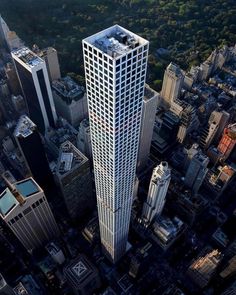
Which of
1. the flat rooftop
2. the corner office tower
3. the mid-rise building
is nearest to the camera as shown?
the flat rooftop

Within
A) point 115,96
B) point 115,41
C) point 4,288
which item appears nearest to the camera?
point 115,41

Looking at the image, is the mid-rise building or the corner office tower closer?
the corner office tower

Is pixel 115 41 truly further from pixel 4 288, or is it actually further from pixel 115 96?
pixel 4 288

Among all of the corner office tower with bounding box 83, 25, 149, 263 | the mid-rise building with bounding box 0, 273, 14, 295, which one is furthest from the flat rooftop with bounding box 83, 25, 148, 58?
the mid-rise building with bounding box 0, 273, 14, 295

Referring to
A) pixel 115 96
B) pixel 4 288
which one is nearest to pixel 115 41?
pixel 115 96

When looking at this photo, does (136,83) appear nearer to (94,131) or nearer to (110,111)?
(110,111)

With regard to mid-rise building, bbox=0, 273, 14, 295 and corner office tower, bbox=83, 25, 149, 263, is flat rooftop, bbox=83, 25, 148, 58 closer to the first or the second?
corner office tower, bbox=83, 25, 149, 263

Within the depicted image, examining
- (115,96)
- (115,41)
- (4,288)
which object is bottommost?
(115,96)

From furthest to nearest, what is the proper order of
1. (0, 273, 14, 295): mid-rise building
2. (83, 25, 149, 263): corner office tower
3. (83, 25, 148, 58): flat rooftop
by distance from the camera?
(0, 273, 14, 295): mid-rise building < (83, 25, 149, 263): corner office tower < (83, 25, 148, 58): flat rooftop
